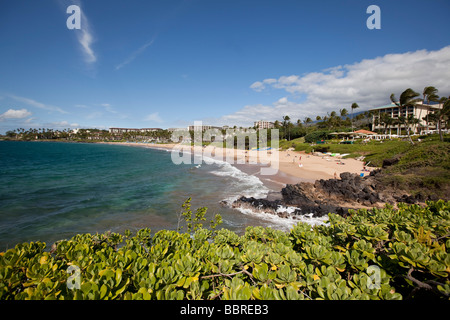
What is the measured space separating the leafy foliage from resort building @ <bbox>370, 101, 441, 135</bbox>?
75290 mm

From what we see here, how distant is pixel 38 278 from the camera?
2250mm

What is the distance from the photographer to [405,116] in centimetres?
7588

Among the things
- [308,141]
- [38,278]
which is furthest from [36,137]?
[38,278]

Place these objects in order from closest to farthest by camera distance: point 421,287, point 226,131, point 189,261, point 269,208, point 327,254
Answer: point 421,287 → point 189,261 → point 327,254 → point 269,208 → point 226,131

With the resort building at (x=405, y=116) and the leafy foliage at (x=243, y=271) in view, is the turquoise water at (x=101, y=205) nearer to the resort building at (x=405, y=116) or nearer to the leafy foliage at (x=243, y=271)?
the leafy foliage at (x=243, y=271)

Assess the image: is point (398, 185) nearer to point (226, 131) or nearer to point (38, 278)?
point (38, 278)

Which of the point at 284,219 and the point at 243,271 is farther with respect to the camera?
the point at 284,219

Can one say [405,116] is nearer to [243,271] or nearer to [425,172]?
[425,172]

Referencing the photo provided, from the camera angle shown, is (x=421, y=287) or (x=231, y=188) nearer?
(x=421, y=287)

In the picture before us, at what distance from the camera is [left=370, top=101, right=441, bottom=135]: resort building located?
6259cm

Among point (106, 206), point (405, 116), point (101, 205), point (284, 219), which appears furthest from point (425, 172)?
point (405, 116)

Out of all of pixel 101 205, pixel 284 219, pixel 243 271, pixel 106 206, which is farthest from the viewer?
pixel 101 205

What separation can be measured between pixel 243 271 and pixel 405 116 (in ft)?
339
